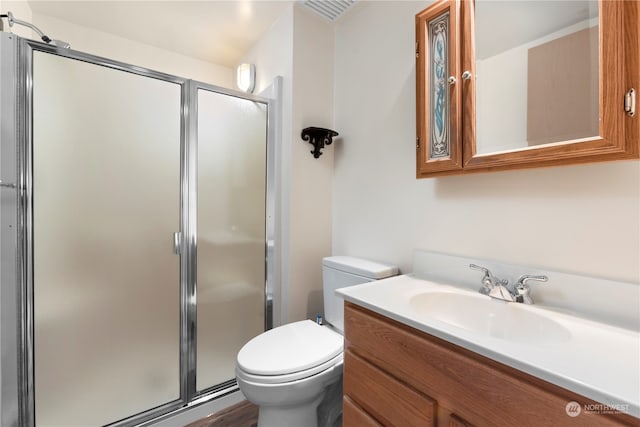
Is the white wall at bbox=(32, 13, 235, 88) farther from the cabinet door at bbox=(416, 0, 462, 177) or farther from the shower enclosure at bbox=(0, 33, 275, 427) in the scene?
the cabinet door at bbox=(416, 0, 462, 177)

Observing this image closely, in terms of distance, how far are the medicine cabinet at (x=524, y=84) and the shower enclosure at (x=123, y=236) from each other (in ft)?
3.43

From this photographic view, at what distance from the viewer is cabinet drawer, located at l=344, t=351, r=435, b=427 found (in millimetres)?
711

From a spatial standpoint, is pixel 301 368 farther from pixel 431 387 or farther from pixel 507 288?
pixel 507 288

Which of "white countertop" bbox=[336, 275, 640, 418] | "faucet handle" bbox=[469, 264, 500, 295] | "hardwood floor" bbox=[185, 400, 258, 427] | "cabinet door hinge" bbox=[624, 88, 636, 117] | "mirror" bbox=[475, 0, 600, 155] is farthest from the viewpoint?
"hardwood floor" bbox=[185, 400, 258, 427]

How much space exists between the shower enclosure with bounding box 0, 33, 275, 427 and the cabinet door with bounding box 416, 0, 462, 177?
0.97 metres

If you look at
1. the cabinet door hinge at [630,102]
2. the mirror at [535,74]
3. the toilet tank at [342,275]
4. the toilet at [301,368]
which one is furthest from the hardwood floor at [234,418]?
the cabinet door hinge at [630,102]

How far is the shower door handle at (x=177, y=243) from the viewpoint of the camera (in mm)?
1496

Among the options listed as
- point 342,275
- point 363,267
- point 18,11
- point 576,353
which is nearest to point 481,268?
point 576,353

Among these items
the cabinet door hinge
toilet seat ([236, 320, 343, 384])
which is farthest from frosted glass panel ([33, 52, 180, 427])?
the cabinet door hinge

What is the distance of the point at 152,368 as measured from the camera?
1.44m

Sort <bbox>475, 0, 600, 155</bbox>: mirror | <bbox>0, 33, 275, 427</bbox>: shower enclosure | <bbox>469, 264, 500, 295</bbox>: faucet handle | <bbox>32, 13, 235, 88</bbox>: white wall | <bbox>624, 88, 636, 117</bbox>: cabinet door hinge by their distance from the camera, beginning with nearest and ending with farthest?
<bbox>624, 88, 636, 117</bbox>: cabinet door hinge → <bbox>475, 0, 600, 155</bbox>: mirror → <bbox>469, 264, 500, 295</bbox>: faucet handle → <bbox>0, 33, 275, 427</bbox>: shower enclosure → <bbox>32, 13, 235, 88</bbox>: white wall

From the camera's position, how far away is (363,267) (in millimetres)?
1357

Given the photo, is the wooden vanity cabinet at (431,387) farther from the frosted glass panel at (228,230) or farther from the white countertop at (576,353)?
the frosted glass panel at (228,230)

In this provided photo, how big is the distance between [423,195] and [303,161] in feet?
2.53
